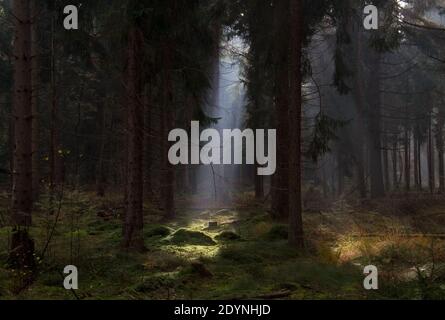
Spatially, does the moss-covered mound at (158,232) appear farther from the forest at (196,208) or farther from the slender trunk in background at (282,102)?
the slender trunk in background at (282,102)

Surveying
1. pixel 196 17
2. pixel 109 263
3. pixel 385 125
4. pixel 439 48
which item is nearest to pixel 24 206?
pixel 109 263

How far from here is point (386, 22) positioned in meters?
11.2

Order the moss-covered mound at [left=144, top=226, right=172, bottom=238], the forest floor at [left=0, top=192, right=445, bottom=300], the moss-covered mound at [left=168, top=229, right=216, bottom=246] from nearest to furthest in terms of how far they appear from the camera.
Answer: the forest floor at [left=0, top=192, right=445, bottom=300]
the moss-covered mound at [left=168, top=229, right=216, bottom=246]
the moss-covered mound at [left=144, top=226, right=172, bottom=238]

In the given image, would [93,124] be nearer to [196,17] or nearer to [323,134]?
[196,17]

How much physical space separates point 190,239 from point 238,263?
8.60ft

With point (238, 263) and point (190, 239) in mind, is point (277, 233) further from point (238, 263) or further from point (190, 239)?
point (238, 263)

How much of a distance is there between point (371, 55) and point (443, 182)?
33.4ft

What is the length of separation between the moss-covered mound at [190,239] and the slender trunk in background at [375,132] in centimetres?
1506

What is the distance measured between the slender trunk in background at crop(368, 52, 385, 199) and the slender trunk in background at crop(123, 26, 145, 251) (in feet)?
57.0

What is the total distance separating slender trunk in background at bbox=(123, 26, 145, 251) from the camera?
1038 centimetres

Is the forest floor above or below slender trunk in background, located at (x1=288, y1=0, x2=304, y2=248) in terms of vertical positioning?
below

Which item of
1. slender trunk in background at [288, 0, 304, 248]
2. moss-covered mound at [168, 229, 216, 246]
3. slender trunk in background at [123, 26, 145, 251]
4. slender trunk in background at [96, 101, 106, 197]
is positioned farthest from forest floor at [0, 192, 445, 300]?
slender trunk in background at [96, 101, 106, 197]

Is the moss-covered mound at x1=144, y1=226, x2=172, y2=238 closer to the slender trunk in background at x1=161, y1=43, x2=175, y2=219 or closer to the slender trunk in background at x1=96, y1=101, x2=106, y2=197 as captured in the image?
the slender trunk in background at x1=161, y1=43, x2=175, y2=219

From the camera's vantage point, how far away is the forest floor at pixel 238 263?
726 centimetres
